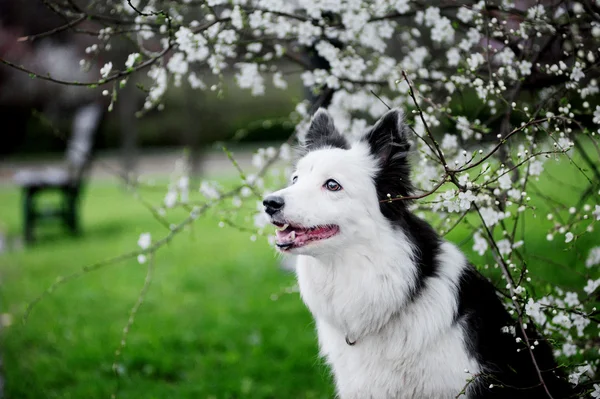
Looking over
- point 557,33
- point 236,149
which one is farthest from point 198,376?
point 236,149

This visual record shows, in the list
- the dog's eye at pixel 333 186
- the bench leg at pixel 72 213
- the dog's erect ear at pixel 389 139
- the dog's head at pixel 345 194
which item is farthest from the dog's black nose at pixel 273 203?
the bench leg at pixel 72 213

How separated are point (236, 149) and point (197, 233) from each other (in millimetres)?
13603

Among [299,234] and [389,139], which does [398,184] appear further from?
[299,234]

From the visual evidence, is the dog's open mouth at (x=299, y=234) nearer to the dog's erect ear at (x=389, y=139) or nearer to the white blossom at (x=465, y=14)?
the dog's erect ear at (x=389, y=139)

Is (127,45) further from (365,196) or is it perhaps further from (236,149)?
(365,196)

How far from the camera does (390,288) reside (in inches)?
113

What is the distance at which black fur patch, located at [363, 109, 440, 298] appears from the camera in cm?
290

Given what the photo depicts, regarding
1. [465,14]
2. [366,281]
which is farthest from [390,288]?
[465,14]

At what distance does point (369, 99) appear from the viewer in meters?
4.27

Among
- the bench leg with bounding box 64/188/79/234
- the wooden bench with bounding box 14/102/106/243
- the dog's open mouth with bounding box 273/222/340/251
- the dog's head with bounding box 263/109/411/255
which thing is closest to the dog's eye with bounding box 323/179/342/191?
the dog's head with bounding box 263/109/411/255

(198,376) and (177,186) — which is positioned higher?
(177,186)

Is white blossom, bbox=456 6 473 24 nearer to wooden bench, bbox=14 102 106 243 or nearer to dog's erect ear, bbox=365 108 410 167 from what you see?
dog's erect ear, bbox=365 108 410 167

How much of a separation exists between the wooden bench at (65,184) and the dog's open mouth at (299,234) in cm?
841

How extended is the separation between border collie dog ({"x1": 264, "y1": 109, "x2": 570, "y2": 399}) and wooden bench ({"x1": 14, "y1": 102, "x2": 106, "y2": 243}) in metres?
8.44
